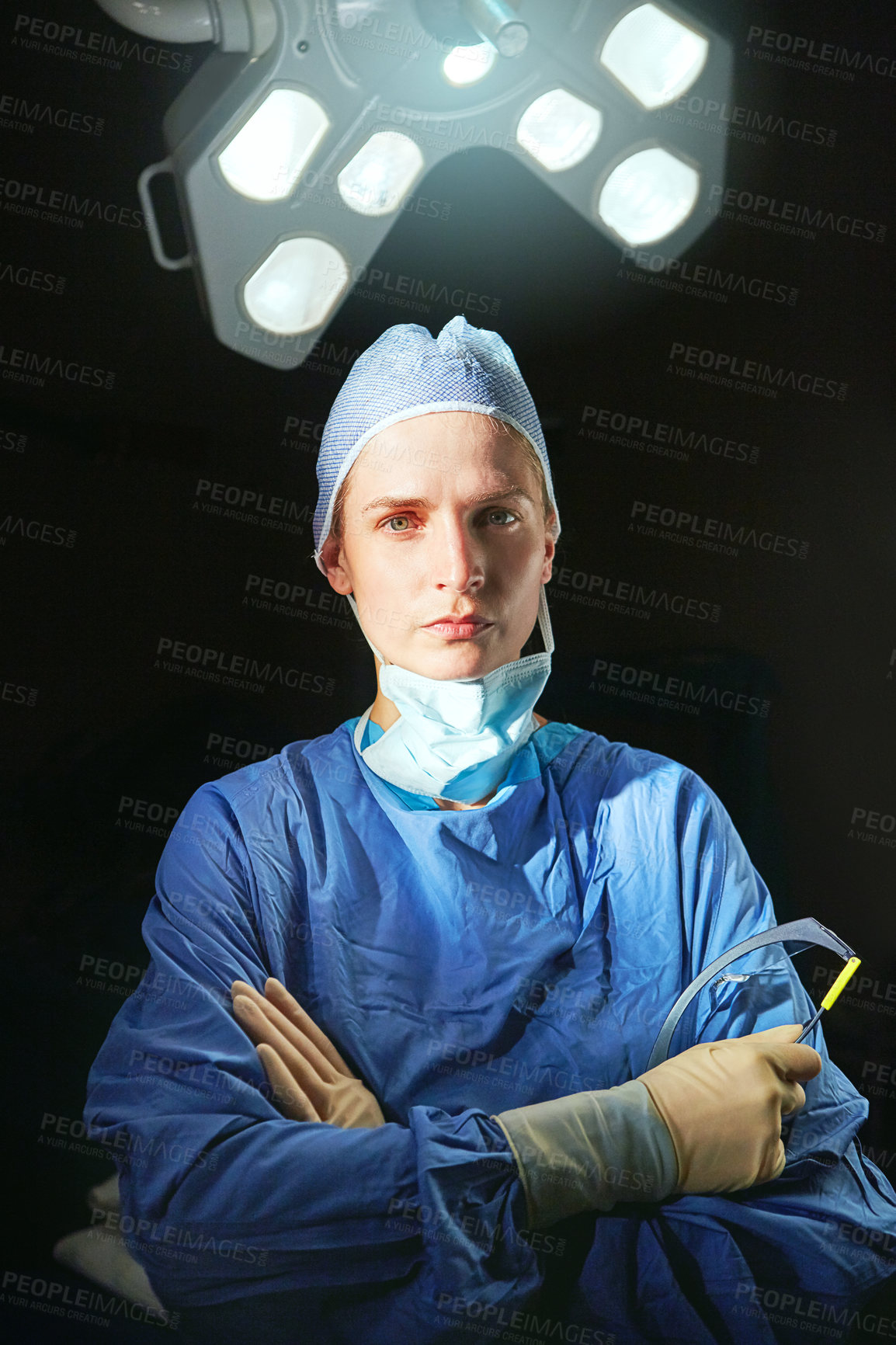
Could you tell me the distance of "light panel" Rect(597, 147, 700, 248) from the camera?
6.20 ft

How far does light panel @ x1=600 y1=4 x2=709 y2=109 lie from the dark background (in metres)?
0.09

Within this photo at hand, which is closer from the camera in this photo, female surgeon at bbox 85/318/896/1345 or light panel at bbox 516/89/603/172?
female surgeon at bbox 85/318/896/1345

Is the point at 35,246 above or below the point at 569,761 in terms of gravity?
above

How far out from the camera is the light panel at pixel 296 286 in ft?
5.94

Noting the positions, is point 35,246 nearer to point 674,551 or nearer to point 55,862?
point 55,862

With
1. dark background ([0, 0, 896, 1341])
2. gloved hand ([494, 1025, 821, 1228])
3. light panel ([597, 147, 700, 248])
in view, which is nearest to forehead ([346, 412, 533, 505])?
dark background ([0, 0, 896, 1341])

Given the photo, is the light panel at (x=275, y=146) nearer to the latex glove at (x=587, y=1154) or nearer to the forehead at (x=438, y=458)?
the forehead at (x=438, y=458)

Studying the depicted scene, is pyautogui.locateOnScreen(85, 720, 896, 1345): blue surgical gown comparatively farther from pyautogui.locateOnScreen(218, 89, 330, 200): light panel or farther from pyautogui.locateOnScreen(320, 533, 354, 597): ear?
pyautogui.locateOnScreen(218, 89, 330, 200): light panel

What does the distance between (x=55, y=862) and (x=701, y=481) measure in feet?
4.39

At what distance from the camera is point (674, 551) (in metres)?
1.88

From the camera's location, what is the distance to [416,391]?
5.55 feet

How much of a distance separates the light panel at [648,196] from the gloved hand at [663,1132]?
1.47m

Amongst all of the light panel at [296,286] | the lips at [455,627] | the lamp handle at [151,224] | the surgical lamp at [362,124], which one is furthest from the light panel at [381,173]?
the lips at [455,627]

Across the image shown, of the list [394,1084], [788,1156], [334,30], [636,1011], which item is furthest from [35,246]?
[788,1156]
